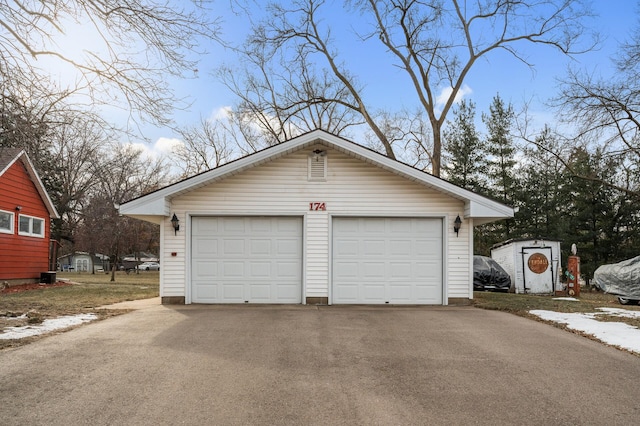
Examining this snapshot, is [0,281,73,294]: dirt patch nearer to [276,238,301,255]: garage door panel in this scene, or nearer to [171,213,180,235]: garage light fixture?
[171,213,180,235]: garage light fixture

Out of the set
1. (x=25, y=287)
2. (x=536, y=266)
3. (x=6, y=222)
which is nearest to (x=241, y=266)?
(x=25, y=287)

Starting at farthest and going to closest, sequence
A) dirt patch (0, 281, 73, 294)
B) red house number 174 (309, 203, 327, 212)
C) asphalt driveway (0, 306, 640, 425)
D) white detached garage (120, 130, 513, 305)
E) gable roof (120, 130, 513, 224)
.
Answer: dirt patch (0, 281, 73, 294)
red house number 174 (309, 203, 327, 212)
white detached garage (120, 130, 513, 305)
gable roof (120, 130, 513, 224)
asphalt driveway (0, 306, 640, 425)

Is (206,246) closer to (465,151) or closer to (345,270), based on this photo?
(345,270)

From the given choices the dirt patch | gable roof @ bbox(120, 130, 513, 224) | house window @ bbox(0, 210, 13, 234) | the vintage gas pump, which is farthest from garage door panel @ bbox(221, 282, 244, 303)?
the vintage gas pump

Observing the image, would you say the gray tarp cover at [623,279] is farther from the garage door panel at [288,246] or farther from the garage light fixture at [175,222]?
the garage light fixture at [175,222]

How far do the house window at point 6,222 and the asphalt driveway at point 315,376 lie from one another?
11335 mm

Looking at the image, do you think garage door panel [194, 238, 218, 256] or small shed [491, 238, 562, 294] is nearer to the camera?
garage door panel [194, 238, 218, 256]

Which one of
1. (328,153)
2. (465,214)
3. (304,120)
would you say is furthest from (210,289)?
(304,120)

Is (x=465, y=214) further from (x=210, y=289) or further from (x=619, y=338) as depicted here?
(x=210, y=289)

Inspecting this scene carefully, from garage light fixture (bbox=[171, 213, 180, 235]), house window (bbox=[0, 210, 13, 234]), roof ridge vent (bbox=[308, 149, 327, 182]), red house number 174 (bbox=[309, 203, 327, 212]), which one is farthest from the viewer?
house window (bbox=[0, 210, 13, 234])

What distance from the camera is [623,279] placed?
598 inches

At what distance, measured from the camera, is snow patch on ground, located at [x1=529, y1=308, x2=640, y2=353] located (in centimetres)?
754

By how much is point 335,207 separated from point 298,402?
24.5ft

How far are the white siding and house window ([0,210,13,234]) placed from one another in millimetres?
9258
